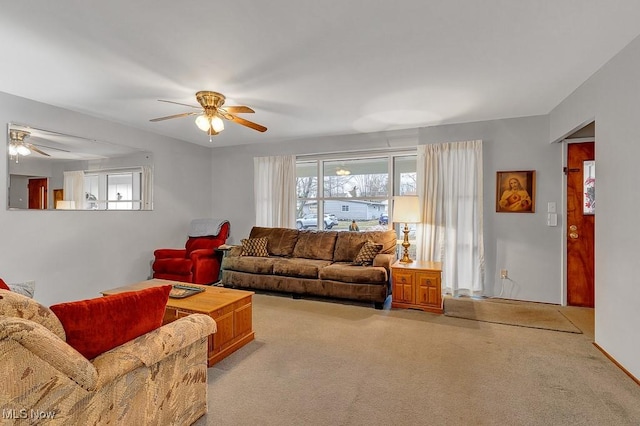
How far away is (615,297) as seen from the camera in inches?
100

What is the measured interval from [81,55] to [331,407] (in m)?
3.31

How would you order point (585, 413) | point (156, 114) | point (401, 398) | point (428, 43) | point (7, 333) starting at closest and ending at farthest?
point (7, 333) → point (585, 413) → point (401, 398) → point (428, 43) → point (156, 114)

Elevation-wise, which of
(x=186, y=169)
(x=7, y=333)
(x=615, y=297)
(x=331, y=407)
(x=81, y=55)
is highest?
(x=81, y=55)

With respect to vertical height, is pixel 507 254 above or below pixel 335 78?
below

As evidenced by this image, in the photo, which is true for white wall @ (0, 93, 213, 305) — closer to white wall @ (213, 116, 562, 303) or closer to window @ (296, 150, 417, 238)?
window @ (296, 150, 417, 238)

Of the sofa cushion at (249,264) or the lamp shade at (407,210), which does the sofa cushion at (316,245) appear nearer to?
the sofa cushion at (249,264)

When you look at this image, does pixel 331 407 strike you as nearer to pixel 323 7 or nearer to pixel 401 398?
pixel 401 398

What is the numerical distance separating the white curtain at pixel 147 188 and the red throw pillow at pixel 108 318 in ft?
12.9

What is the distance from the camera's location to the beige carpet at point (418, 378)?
1884 mm

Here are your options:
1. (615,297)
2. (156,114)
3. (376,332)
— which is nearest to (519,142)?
(615,297)

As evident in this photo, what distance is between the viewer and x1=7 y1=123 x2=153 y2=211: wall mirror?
Answer: 356cm

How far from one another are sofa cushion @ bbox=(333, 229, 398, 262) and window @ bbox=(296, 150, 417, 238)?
48 centimetres

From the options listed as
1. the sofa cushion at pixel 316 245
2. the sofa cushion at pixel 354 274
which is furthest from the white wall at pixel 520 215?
the sofa cushion at pixel 316 245

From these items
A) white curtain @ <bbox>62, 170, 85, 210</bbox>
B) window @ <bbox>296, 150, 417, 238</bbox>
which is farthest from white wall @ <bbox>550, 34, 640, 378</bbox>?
white curtain @ <bbox>62, 170, 85, 210</bbox>
